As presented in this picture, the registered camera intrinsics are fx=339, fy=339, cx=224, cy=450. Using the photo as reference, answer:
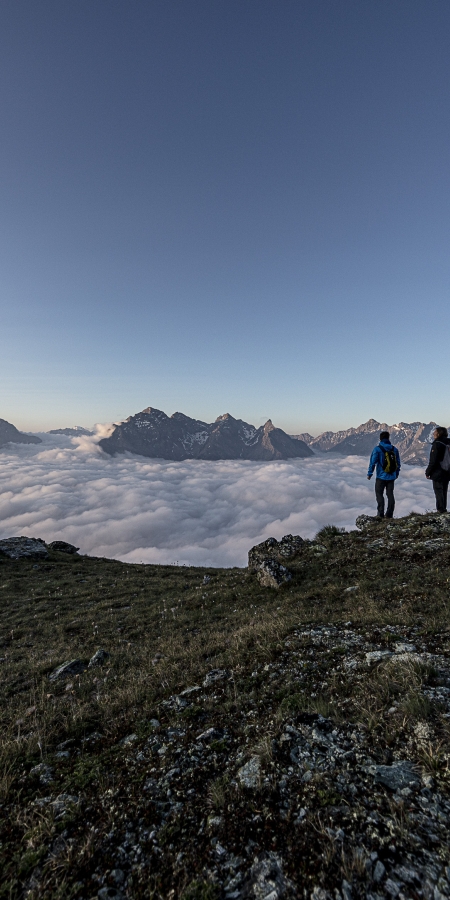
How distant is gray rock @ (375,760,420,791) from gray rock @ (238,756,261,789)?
1.38 metres

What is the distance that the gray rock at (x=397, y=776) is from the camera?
3.66 meters

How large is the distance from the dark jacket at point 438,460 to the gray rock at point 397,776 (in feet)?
56.1

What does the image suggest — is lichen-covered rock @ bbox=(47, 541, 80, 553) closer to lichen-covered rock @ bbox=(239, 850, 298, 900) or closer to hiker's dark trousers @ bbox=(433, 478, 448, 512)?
hiker's dark trousers @ bbox=(433, 478, 448, 512)

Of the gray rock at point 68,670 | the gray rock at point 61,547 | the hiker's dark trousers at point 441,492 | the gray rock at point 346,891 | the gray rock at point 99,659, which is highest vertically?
the hiker's dark trousers at point 441,492

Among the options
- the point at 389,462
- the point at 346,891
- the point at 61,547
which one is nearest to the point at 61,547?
the point at 61,547

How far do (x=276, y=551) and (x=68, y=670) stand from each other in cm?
1367

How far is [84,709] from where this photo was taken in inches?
273

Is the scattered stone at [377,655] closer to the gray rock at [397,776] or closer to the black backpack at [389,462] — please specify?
the gray rock at [397,776]

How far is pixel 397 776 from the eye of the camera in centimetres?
379

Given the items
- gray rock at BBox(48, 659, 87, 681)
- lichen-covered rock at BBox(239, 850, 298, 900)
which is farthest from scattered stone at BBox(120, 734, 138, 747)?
gray rock at BBox(48, 659, 87, 681)

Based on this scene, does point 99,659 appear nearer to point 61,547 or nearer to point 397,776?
point 397,776

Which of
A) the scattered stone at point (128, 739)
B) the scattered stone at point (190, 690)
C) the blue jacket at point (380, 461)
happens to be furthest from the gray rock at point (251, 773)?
the blue jacket at point (380, 461)

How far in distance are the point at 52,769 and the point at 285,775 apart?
3.56m

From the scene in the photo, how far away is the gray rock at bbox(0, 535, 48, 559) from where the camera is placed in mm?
37938
